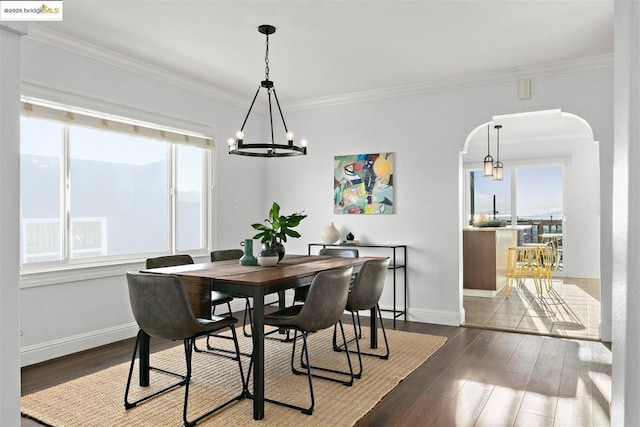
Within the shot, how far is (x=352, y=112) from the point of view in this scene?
18.2 ft

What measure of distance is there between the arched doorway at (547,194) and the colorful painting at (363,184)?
1.95 meters

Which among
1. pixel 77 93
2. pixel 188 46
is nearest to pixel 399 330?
pixel 188 46

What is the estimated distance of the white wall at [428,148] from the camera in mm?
4480

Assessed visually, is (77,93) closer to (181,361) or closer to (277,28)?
(277,28)

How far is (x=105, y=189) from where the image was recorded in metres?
4.21

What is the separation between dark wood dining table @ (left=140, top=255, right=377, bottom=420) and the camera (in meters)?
2.61

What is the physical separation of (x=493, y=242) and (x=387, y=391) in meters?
4.10

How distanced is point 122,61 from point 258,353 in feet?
10.0

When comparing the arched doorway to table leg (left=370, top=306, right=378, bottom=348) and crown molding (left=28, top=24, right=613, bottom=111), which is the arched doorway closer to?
crown molding (left=28, top=24, right=613, bottom=111)

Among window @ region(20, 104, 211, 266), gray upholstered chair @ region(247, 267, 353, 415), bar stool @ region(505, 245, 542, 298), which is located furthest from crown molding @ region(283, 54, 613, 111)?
gray upholstered chair @ region(247, 267, 353, 415)

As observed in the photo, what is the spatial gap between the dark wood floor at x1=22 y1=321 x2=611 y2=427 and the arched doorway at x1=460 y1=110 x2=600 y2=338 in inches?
90.7

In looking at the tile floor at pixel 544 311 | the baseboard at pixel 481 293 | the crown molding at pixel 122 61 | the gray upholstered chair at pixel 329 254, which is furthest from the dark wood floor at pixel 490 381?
the crown molding at pixel 122 61

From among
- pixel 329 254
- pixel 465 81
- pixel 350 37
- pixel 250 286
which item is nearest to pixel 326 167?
pixel 329 254

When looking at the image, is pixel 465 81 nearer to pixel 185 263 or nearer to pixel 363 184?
pixel 363 184
